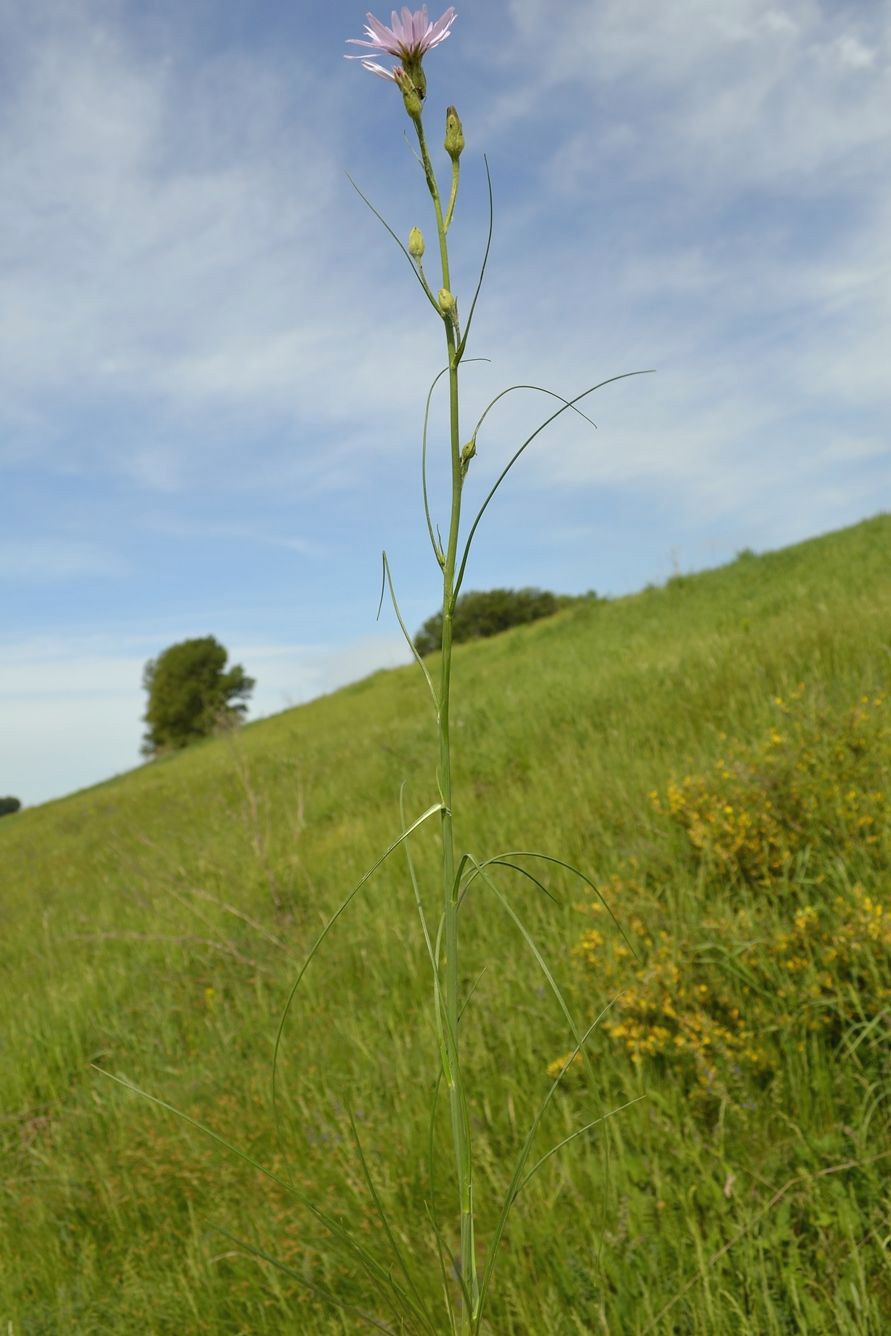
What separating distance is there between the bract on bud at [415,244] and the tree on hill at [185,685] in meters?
41.7

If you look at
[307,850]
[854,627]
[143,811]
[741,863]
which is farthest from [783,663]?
[143,811]

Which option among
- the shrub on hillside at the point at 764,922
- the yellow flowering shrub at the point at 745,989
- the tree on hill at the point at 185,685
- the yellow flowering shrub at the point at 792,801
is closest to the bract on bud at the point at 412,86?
the shrub on hillside at the point at 764,922

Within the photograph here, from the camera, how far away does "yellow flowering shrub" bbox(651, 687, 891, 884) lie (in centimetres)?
276

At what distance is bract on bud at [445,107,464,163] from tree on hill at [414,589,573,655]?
3180cm

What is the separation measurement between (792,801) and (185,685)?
136 ft

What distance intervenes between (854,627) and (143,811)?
10762mm

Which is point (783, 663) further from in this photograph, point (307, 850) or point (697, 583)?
point (697, 583)

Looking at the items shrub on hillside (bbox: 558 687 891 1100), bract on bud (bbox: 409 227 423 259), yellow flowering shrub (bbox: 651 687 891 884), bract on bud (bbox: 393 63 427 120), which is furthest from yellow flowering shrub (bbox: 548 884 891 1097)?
bract on bud (bbox: 393 63 427 120)

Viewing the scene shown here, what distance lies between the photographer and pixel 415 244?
968 mm

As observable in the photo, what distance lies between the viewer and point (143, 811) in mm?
13273

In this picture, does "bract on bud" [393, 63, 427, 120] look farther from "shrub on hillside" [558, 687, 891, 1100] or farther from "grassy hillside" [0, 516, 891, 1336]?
"shrub on hillside" [558, 687, 891, 1100]

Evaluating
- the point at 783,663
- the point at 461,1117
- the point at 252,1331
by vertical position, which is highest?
the point at 783,663

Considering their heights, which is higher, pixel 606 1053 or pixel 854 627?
pixel 854 627

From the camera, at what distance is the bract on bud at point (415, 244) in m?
0.97
